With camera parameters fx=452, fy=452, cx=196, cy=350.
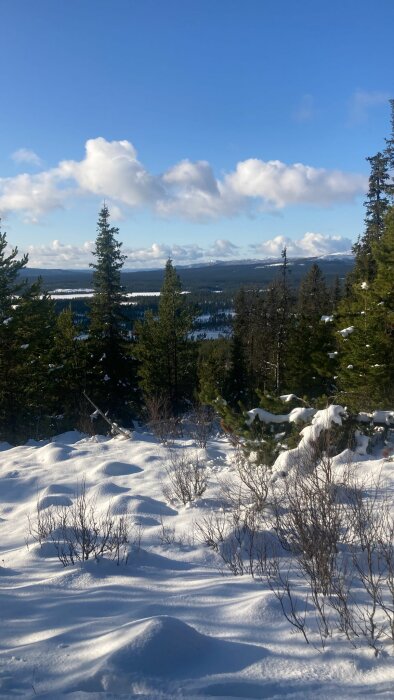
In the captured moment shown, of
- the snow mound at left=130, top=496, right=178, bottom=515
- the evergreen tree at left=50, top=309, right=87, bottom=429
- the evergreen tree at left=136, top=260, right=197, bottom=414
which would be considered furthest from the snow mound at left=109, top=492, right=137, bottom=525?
the evergreen tree at left=50, top=309, right=87, bottom=429

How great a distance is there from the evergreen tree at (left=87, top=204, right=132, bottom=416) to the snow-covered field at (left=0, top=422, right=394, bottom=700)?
1739 cm

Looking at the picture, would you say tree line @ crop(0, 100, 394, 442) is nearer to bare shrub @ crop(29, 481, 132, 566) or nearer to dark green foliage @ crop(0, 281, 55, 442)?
dark green foliage @ crop(0, 281, 55, 442)

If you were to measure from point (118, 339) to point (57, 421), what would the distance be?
219 inches

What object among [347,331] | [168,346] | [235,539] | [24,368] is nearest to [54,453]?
[235,539]

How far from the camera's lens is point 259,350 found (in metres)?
39.5

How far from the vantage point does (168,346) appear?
82.5ft

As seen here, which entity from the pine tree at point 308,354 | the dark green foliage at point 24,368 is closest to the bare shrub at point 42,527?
the dark green foliage at point 24,368

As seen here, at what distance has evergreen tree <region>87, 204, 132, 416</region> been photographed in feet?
75.6

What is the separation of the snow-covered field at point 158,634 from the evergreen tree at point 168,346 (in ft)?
58.1

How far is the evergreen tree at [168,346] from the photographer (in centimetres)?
2427

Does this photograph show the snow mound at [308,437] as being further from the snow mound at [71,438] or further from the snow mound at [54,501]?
the snow mound at [71,438]

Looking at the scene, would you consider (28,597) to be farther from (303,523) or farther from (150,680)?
(303,523)

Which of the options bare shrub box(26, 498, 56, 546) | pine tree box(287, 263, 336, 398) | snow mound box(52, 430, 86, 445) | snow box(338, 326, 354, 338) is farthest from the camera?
pine tree box(287, 263, 336, 398)

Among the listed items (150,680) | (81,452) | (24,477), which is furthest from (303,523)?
(81,452)
